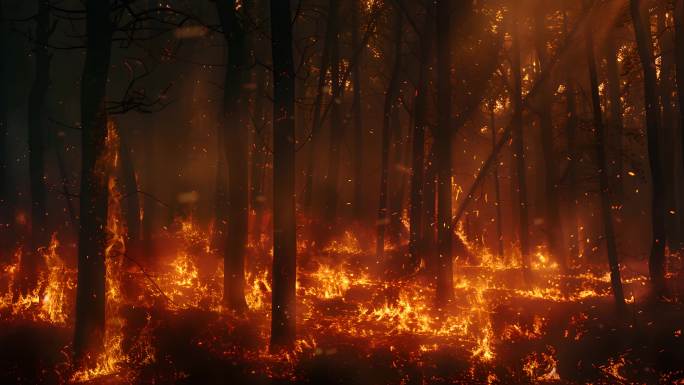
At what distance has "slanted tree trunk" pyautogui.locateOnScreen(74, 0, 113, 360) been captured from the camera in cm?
895

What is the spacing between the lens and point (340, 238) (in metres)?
26.7

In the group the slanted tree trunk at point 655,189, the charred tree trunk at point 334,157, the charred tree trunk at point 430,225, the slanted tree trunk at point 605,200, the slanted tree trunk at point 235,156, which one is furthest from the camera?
the charred tree trunk at point 334,157

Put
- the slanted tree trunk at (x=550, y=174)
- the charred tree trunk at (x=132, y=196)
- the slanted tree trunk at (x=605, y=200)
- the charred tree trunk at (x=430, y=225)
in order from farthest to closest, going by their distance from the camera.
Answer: the charred tree trunk at (x=132, y=196) → the slanted tree trunk at (x=550, y=174) → the charred tree trunk at (x=430, y=225) → the slanted tree trunk at (x=605, y=200)

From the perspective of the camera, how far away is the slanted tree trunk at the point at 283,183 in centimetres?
1023

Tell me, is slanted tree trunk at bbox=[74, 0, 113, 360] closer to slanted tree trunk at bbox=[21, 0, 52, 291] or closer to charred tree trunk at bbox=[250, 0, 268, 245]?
slanted tree trunk at bbox=[21, 0, 52, 291]

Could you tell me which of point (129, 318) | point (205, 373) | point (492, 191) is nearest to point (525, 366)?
point (205, 373)

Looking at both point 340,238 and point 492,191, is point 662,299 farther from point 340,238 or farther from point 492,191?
point 492,191

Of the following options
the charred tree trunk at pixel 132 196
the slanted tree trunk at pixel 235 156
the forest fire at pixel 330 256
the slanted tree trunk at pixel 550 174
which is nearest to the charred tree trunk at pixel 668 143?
the forest fire at pixel 330 256

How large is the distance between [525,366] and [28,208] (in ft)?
135

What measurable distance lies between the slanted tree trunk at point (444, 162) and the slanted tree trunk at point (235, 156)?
465cm

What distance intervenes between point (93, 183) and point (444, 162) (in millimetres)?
8253

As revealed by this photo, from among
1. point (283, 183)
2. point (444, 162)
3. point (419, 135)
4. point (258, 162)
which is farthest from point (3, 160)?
point (444, 162)

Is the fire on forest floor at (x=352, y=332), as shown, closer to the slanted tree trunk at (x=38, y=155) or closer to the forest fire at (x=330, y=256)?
the forest fire at (x=330, y=256)

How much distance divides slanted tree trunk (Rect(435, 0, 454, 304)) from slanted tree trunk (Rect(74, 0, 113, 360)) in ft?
26.0
